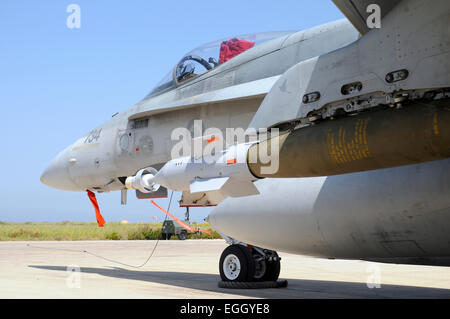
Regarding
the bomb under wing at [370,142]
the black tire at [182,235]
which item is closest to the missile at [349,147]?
the bomb under wing at [370,142]

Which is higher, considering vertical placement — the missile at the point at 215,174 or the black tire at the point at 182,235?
the missile at the point at 215,174

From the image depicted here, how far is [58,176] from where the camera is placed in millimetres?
12852

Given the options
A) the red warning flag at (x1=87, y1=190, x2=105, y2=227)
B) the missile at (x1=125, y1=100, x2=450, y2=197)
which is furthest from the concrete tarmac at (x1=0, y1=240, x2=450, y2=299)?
the missile at (x1=125, y1=100, x2=450, y2=197)

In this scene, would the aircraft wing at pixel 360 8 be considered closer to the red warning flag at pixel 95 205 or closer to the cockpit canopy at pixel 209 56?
the cockpit canopy at pixel 209 56

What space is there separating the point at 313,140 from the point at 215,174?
2465 millimetres

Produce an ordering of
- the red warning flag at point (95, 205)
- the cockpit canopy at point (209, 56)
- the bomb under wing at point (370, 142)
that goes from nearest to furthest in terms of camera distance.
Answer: the bomb under wing at point (370, 142) → the cockpit canopy at point (209, 56) → the red warning flag at point (95, 205)

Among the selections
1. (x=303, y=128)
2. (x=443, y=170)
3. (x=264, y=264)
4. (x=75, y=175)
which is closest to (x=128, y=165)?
(x=75, y=175)

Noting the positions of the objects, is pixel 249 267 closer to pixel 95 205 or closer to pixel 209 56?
pixel 209 56

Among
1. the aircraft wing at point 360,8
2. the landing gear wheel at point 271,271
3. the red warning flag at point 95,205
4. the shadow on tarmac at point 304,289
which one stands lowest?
the shadow on tarmac at point 304,289

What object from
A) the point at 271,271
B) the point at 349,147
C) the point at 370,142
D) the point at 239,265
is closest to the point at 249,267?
the point at 239,265

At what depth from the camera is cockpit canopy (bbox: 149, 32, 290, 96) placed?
34.3 feet

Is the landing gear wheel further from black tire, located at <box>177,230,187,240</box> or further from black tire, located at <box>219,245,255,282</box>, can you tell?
black tire, located at <box>177,230,187,240</box>

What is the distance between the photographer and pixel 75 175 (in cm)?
1248

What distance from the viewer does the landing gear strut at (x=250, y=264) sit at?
31.6 ft
